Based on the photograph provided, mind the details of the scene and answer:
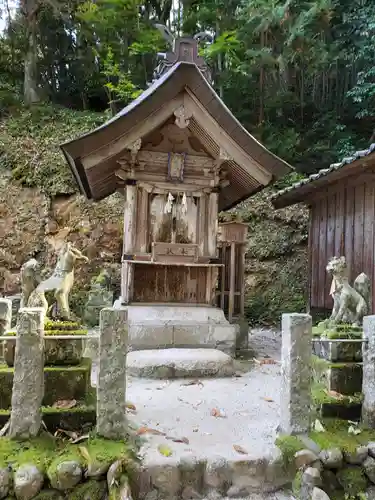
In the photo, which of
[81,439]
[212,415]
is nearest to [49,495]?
[81,439]

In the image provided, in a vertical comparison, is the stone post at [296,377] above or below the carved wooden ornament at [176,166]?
below

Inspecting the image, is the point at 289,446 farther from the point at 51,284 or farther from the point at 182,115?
the point at 182,115

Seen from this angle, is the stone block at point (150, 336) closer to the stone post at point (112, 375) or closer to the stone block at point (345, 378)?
the stone post at point (112, 375)

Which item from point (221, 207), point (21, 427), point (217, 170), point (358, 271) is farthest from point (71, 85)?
point (21, 427)

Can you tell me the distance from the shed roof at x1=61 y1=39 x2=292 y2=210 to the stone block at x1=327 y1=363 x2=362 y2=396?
424 centimetres

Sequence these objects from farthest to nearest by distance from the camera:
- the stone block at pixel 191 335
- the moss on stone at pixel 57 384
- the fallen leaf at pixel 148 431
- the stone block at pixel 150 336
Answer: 1. the stone block at pixel 191 335
2. the stone block at pixel 150 336
3. the fallen leaf at pixel 148 431
4. the moss on stone at pixel 57 384

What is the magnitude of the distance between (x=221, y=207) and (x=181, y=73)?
401cm

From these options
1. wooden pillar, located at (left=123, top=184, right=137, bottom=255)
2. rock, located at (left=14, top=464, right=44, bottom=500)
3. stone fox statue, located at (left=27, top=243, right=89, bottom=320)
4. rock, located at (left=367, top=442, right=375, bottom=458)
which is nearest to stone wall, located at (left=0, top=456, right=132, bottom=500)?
rock, located at (left=14, top=464, right=44, bottom=500)

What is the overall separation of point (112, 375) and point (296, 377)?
1.84 meters

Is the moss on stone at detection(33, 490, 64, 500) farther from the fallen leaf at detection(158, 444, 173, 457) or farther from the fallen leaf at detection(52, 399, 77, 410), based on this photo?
the fallen leaf at detection(158, 444, 173, 457)

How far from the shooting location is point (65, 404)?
374 cm

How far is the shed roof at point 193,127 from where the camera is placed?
22.2 feet

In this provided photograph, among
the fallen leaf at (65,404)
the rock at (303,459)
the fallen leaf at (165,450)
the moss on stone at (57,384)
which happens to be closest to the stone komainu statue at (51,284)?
the moss on stone at (57,384)

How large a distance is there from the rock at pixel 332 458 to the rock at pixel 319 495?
10.7 inches
